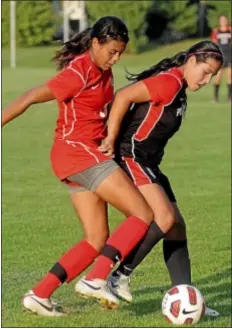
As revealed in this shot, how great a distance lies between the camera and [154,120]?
722cm

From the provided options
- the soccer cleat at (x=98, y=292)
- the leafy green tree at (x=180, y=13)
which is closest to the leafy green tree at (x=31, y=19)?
the leafy green tree at (x=180, y=13)

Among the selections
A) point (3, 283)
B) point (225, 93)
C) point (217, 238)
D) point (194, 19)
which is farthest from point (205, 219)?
point (194, 19)

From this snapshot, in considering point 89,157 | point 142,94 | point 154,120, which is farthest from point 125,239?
point 142,94

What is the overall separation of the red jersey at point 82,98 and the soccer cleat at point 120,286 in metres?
0.94

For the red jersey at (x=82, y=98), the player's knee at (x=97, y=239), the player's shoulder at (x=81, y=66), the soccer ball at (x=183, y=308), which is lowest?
the soccer ball at (x=183, y=308)

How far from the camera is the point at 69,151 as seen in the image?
7.11 meters

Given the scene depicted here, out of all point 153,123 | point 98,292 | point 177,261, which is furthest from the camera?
point 177,261

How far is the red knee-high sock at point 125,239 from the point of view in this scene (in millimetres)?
7012

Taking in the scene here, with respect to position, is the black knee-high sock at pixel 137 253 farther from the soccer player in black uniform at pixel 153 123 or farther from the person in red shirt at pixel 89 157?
the person in red shirt at pixel 89 157

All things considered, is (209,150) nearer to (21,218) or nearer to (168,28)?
(21,218)

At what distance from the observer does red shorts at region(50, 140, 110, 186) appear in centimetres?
707

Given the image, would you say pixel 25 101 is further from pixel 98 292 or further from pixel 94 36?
pixel 98 292

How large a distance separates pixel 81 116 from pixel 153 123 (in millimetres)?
509

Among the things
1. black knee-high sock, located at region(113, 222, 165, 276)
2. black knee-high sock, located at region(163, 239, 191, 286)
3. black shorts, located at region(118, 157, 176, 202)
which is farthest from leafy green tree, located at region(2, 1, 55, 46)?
black knee-high sock, located at region(113, 222, 165, 276)
